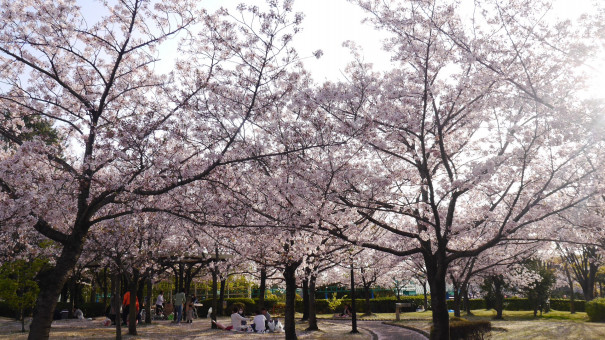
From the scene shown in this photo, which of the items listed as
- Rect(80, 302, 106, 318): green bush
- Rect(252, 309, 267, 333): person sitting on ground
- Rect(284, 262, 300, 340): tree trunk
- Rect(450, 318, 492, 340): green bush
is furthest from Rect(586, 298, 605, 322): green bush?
Rect(80, 302, 106, 318): green bush

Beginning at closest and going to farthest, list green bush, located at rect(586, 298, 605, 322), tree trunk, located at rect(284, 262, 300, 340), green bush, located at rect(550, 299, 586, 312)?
1. tree trunk, located at rect(284, 262, 300, 340)
2. green bush, located at rect(586, 298, 605, 322)
3. green bush, located at rect(550, 299, 586, 312)

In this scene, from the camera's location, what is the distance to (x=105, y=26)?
375 inches

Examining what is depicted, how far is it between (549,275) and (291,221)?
2737 cm

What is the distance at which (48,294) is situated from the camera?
8453mm

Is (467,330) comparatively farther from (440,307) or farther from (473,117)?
(473,117)

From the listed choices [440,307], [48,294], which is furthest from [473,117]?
[48,294]

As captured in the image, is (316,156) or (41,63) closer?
(41,63)

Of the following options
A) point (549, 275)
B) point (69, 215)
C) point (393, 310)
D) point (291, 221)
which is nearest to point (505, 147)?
point (291, 221)

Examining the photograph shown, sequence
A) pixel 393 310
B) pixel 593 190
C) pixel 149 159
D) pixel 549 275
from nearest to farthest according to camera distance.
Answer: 1. pixel 149 159
2. pixel 593 190
3. pixel 549 275
4. pixel 393 310

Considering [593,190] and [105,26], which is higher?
[105,26]

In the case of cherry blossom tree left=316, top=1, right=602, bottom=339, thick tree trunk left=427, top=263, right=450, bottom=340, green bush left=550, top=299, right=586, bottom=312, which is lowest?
green bush left=550, top=299, right=586, bottom=312

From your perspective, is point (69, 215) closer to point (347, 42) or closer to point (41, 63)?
point (41, 63)

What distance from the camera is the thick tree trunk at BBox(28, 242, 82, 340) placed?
8258 millimetres

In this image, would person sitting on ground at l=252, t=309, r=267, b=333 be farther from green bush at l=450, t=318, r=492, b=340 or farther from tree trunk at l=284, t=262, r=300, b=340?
green bush at l=450, t=318, r=492, b=340
